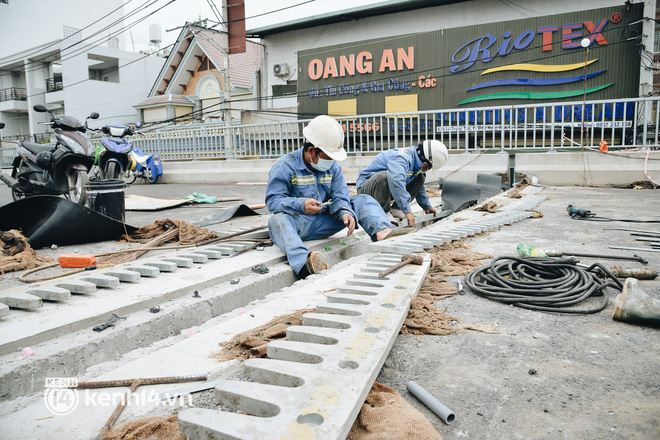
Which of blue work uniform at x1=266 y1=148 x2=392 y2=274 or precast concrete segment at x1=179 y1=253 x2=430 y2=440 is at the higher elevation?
blue work uniform at x1=266 y1=148 x2=392 y2=274

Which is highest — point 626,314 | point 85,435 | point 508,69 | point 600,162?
point 508,69

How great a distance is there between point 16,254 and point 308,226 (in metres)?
2.50

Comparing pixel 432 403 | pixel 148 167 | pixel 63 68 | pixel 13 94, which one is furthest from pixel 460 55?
pixel 13 94

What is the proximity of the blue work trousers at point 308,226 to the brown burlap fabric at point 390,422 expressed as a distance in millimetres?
2030

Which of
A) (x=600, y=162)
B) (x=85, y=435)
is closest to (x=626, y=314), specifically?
(x=85, y=435)

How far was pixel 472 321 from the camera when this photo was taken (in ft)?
7.00

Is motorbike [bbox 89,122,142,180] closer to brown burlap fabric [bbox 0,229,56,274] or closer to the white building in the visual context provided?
brown burlap fabric [bbox 0,229,56,274]

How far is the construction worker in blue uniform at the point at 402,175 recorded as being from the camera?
5.20 metres

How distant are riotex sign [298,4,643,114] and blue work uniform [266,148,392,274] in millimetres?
10074

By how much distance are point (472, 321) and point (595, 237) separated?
2.70m

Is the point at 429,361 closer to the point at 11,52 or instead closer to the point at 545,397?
the point at 545,397

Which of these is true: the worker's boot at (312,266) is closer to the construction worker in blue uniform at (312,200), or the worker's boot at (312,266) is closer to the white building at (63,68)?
the construction worker in blue uniform at (312,200)

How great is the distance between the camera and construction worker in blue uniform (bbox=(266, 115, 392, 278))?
3568mm

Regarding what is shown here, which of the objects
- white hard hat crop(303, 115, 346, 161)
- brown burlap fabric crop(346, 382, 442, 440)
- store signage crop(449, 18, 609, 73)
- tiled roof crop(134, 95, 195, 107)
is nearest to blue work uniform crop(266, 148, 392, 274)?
white hard hat crop(303, 115, 346, 161)
